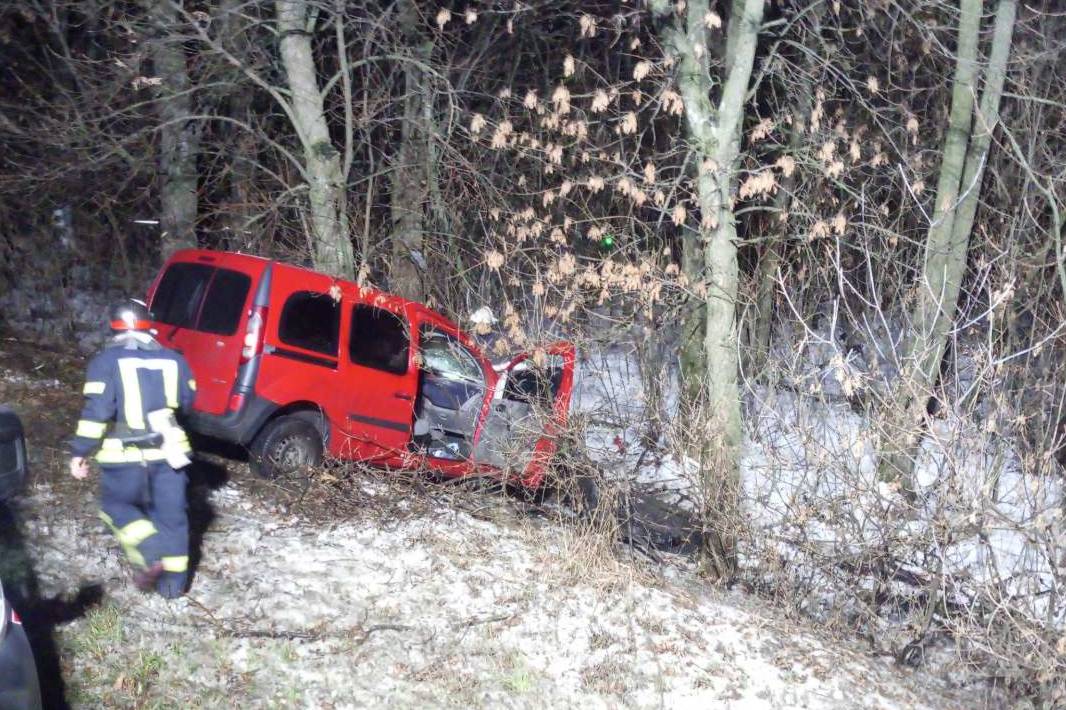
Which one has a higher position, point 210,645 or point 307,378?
point 307,378

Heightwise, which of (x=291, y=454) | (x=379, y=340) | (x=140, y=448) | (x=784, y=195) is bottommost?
(x=291, y=454)

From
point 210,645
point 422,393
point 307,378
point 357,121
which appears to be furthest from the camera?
point 357,121

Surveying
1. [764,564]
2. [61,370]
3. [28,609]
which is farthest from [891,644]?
[61,370]

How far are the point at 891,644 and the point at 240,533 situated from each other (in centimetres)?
463

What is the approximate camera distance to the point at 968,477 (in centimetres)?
663

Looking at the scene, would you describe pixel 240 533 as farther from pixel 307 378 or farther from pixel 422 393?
pixel 422 393

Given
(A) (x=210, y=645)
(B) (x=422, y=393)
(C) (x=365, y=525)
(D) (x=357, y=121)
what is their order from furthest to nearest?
(D) (x=357, y=121)
(B) (x=422, y=393)
(C) (x=365, y=525)
(A) (x=210, y=645)

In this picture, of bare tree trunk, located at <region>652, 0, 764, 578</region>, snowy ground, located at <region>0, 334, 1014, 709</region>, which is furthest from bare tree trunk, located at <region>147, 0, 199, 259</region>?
bare tree trunk, located at <region>652, 0, 764, 578</region>

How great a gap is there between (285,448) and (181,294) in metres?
1.56

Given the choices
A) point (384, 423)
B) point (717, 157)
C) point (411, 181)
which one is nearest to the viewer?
point (384, 423)

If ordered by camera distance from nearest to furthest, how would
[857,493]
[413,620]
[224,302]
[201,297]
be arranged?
[413,620] → [857,493] → [224,302] → [201,297]

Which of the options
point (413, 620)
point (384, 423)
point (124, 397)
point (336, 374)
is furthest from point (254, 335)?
point (413, 620)

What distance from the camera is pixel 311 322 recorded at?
348 inches

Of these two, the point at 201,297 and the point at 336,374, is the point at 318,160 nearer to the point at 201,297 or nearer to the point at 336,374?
the point at 201,297
